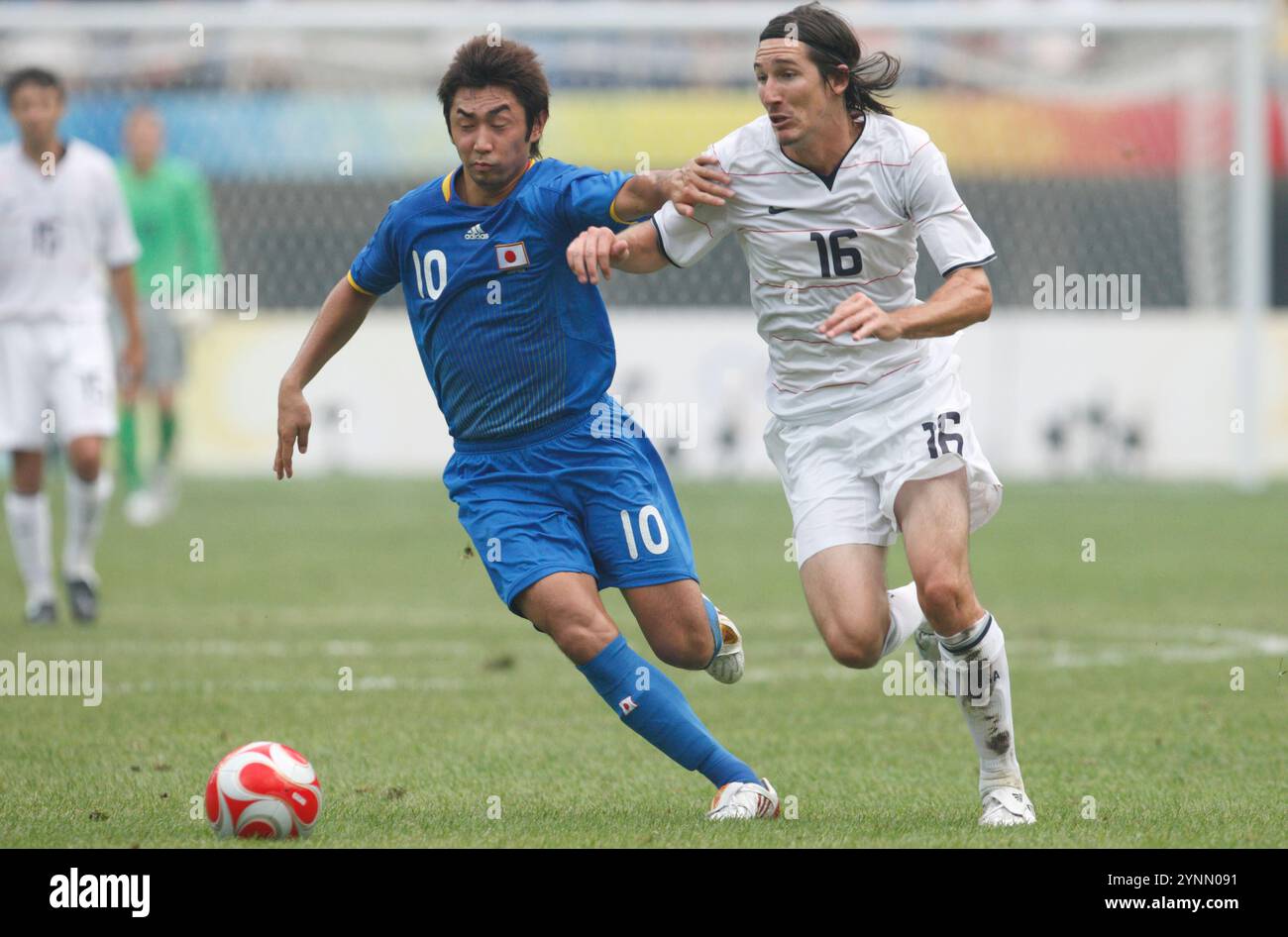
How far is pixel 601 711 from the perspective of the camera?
7.23m

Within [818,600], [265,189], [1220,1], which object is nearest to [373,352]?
[265,189]

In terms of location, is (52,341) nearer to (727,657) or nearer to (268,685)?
(268,685)

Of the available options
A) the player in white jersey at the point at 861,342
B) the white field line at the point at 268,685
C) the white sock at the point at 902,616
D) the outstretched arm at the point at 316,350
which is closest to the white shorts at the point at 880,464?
the player in white jersey at the point at 861,342

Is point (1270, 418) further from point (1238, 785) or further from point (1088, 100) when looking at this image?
point (1238, 785)

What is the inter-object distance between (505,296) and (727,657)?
1272 mm

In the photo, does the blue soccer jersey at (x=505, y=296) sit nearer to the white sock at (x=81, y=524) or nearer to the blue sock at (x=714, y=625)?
the blue sock at (x=714, y=625)

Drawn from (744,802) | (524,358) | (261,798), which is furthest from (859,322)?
(261,798)

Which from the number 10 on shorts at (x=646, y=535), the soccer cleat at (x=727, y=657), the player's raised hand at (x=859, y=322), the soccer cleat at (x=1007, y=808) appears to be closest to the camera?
the player's raised hand at (x=859, y=322)

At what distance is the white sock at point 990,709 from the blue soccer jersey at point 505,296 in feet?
4.18

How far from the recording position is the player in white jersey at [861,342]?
514 cm

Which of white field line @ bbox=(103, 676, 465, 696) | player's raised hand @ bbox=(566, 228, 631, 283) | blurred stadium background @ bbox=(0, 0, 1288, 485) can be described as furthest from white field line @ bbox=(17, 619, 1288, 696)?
blurred stadium background @ bbox=(0, 0, 1288, 485)

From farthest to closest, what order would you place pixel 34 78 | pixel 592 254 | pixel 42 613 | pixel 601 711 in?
pixel 42 613, pixel 34 78, pixel 601 711, pixel 592 254

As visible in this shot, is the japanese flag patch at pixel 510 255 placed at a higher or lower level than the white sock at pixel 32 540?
higher

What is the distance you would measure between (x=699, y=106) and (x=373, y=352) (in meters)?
4.02
